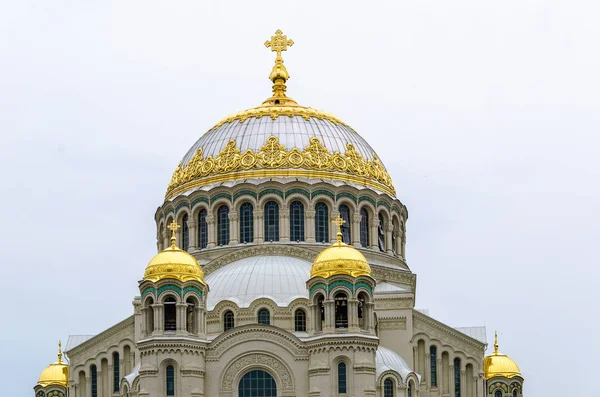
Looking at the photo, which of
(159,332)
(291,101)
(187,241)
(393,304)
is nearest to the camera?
(159,332)

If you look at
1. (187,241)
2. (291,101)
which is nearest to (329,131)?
(291,101)

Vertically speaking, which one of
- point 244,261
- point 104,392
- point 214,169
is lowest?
point 104,392

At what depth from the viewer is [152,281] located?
5706 cm

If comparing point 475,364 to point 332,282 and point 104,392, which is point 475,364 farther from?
point 104,392

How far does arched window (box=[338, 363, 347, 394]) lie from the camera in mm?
56062

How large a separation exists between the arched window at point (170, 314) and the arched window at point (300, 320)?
4.82 metres

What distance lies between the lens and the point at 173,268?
5731 centimetres

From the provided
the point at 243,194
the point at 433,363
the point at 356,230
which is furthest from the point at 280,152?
the point at 433,363

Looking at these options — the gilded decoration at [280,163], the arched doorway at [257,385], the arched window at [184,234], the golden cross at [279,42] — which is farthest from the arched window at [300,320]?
the golden cross at [279,42]

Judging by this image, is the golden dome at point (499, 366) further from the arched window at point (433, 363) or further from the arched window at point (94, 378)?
the arched window at point (94, 378)

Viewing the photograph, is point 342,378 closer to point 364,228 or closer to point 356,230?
point 356,230

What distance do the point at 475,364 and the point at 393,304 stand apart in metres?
3.91

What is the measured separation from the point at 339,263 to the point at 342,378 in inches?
156

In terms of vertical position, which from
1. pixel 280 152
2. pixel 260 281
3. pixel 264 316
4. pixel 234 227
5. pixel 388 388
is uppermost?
pixel 280 152
